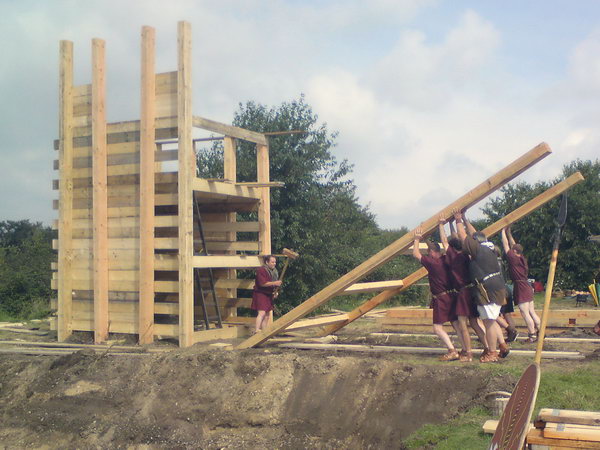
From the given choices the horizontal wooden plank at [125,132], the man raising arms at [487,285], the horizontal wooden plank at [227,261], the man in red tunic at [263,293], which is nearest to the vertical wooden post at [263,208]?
the horizontal wooden plank at [227,261]

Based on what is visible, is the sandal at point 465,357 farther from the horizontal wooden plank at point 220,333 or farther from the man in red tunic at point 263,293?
the horizontal wooden plank at point 220,333

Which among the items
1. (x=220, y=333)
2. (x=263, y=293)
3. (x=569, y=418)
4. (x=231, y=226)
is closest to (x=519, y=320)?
(x=263, y=293)

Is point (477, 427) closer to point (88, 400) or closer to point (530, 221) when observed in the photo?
point (88, 400)

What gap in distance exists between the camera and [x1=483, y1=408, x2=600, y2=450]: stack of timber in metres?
5.15

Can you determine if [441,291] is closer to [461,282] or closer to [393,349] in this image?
[461,282]

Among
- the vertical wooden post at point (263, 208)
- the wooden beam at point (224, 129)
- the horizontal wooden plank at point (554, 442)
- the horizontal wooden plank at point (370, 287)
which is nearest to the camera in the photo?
the horizontal wooden plank at point (554, 442)

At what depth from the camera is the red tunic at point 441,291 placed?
35.0ft

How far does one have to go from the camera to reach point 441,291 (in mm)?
10695

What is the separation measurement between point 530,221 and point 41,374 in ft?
76.1

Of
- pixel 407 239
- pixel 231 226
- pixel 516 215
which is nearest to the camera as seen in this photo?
pixel 407 239

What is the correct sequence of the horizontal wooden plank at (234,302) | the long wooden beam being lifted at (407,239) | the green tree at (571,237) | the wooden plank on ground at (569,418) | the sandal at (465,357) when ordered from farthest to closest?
the green tree at (571,237), the horizontal wooden plank at (234,302), the sandal at (465,357), the long wooden beam being lifted at (407,239), the wooden plank on ground at (569,418)

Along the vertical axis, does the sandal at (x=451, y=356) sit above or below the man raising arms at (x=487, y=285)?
below

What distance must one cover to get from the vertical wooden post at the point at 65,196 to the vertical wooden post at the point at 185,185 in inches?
113

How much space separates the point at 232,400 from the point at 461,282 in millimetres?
3758
